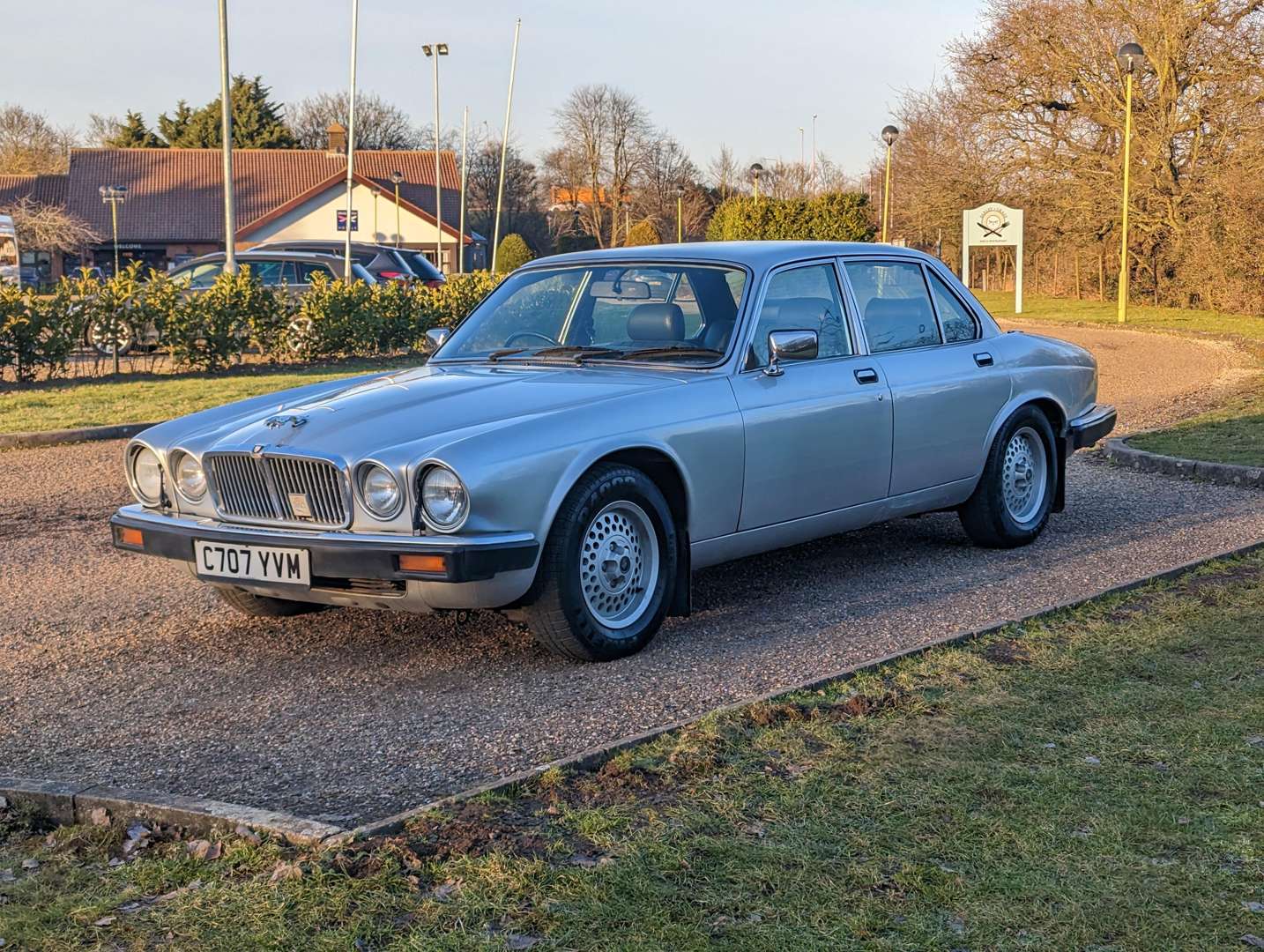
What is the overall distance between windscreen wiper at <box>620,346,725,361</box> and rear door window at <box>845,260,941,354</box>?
1.10m

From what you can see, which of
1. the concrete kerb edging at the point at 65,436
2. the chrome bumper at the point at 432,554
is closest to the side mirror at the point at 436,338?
the chrome bumper at the point at 432,554

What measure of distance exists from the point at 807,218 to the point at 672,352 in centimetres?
4077

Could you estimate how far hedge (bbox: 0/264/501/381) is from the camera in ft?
58.6

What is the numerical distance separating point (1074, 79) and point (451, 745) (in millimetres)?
41072

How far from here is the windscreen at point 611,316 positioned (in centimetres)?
661

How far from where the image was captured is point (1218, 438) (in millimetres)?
12062

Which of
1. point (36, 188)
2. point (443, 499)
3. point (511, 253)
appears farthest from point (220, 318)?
point (36, 188)

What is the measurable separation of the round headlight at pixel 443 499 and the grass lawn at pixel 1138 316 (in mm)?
23893

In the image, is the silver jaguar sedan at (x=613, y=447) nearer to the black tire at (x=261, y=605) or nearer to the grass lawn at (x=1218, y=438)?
the black tire at (x=261, y=605)

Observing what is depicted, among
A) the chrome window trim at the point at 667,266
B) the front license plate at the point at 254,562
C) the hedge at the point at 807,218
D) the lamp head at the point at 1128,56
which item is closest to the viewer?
the front license plate at the point at 254,562

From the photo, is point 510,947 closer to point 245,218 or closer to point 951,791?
point 951,791

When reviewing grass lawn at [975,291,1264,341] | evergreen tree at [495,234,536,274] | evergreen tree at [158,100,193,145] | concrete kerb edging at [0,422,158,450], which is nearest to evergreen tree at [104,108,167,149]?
evergreen tree at [158,100,193,145]

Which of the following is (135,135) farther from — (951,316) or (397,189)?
(951,316)

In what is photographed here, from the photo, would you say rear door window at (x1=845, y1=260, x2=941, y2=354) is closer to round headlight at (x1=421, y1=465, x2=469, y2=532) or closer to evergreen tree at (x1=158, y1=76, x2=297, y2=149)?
round headlight at (x1=421, y1=465, x2=469, y2=532)
